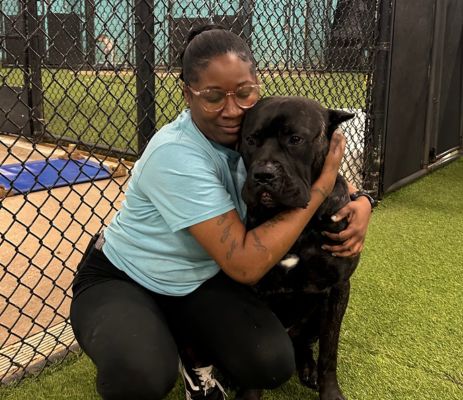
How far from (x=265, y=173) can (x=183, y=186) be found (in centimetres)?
26

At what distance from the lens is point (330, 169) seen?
5.82 feet

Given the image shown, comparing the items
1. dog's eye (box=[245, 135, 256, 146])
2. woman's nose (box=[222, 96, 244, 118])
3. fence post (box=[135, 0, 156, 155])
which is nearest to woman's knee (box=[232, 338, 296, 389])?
dog's eye (box=[245, 135, 256, 146])

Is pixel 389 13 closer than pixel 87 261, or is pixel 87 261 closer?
pixel 87 261

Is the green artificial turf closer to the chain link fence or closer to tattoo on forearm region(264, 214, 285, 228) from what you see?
the chain link fence

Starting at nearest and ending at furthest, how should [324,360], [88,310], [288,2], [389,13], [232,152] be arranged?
[88,310], [232,152], [324,360], [288,2], [389,13]

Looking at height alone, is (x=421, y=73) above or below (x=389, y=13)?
below

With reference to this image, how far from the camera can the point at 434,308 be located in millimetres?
2730

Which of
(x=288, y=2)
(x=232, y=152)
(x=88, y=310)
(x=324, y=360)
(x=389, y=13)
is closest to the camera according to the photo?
(x=88, y=310)

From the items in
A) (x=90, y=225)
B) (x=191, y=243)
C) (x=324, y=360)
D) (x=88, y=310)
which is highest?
(x=191, y=243)

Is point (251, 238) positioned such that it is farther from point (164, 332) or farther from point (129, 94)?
point (129, 94)

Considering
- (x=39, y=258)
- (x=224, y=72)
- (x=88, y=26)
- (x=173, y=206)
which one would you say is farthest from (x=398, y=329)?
(x=88, y=26)

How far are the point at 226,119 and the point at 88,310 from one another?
0.79 meters

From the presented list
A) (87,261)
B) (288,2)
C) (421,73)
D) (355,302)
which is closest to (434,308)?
(355,302)

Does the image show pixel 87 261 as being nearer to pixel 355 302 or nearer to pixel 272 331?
pixel 272 331
